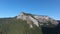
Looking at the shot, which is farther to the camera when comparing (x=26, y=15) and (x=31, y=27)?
(x=26, y=15)

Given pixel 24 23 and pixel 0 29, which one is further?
pixel 24 23

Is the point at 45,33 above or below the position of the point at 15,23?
below

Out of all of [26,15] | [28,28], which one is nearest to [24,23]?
[28,28]

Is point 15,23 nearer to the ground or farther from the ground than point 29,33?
farther from the ground

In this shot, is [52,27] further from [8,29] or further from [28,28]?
[8,29]

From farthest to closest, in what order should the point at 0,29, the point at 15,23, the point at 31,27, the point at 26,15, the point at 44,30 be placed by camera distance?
the point at 26,15 → the point at 44,30 → the point at 31,27 → the point at 15,23 → the point at 0,29

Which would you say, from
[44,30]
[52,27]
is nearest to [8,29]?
[44,30]

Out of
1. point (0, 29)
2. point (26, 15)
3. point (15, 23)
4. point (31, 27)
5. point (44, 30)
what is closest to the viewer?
point (0, 29)

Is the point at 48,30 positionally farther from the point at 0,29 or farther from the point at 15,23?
the point at 0,29

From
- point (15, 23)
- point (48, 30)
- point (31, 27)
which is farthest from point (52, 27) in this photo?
point (15, 23)
